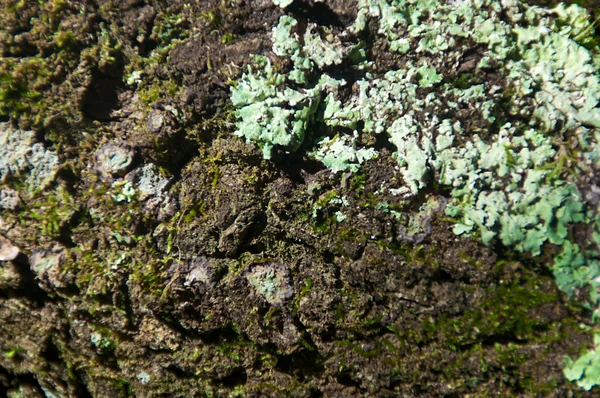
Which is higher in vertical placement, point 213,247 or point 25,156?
point 25,156

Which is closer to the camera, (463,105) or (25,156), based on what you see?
(463,105)

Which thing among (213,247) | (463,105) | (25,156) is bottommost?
(213,247)

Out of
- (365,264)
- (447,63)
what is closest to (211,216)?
(365,264)

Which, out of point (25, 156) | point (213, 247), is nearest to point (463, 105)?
point (213, 247)

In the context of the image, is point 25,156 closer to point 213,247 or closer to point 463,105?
point 213,247

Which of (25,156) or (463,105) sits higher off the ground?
(25,156)

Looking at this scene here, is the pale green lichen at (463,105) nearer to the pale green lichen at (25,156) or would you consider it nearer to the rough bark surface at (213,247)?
the rough bark surface at (213,247)

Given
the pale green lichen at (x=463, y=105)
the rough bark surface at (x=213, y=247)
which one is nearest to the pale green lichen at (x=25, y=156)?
the rough bark surface at (x=213, y=247)

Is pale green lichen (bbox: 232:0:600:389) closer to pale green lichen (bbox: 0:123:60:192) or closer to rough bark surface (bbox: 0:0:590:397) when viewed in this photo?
rough bark surface (bbox: 0:0:590:397)

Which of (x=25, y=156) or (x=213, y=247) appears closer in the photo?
(x=213, y=247)

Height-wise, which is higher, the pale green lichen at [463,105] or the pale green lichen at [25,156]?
the pale green lichen at [25,156]

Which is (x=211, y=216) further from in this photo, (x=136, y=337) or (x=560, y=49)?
(x=560, y=49)
